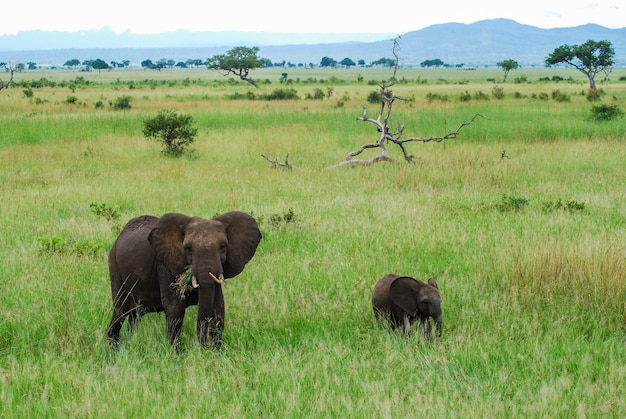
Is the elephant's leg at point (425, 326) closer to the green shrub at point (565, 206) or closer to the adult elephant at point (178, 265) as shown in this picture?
the adult elephant at point (178, 265)

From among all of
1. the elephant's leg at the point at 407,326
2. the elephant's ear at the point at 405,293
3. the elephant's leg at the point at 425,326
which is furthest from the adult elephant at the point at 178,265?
the elephant's leg at the point at 425,326

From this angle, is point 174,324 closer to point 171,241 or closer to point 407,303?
point 171,241

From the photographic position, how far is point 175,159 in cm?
1725

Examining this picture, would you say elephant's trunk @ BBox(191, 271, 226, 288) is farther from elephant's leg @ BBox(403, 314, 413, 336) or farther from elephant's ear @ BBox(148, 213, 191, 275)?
elephant's leg @ BBox(403, 314, 413, 336)

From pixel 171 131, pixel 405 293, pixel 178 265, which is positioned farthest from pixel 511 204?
pixel 171 131

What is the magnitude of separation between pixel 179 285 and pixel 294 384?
125 cm

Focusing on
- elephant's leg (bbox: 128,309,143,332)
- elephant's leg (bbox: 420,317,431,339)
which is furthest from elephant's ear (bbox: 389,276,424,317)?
elephant's leg (bbox: 128,309,143,332)

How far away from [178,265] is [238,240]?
513 mm

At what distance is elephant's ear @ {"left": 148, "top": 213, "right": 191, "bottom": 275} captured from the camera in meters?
5.16

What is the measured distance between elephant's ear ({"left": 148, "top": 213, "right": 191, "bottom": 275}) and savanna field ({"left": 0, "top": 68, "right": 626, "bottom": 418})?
76 cm

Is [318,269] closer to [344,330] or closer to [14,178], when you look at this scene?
[344,330]

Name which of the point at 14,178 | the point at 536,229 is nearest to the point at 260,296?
the point at 536,229

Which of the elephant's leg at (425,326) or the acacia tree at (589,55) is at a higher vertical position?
the acacia tree at (589,55)

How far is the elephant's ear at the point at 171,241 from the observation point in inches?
203
